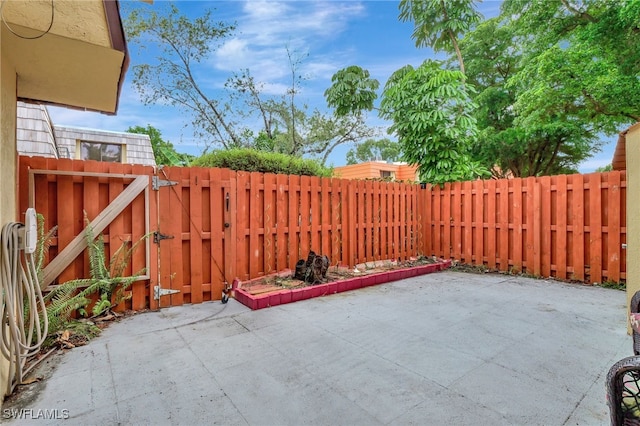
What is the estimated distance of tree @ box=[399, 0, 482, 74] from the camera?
9273 millimetres

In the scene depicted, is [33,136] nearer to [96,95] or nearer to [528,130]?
[96,95]

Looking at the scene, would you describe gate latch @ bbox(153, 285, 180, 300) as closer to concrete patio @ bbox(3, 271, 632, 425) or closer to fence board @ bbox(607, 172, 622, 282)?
concrete patio @ bbox(3, 271, 632, 425)

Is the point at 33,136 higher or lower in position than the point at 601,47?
lower

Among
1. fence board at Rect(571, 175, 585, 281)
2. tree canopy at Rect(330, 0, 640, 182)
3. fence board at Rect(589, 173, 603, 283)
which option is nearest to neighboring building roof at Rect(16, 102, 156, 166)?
tree canopy at Rect(330, 0, 640, 182)

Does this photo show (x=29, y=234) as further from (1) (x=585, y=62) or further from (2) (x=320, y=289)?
(1) (x=585, y=62)

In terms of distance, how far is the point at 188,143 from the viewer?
445 inches

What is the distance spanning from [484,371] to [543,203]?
14.8 feet

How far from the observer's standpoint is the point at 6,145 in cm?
225

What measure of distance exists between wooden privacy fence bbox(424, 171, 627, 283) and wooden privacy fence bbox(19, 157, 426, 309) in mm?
1995

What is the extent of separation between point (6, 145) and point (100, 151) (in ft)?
31.4

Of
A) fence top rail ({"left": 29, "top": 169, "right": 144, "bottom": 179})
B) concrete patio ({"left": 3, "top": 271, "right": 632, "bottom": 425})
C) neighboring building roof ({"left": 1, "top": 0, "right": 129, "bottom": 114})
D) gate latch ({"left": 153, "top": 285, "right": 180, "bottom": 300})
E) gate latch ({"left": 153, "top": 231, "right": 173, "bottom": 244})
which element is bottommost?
concrete patio ({"left": 3, "top": 271, "right": 632, "bottom": 425})

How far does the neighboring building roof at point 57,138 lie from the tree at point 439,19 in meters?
10.1

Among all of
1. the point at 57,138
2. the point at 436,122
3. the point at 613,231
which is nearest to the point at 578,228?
the point at 613,231

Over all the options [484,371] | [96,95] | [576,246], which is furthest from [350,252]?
[96,95]
